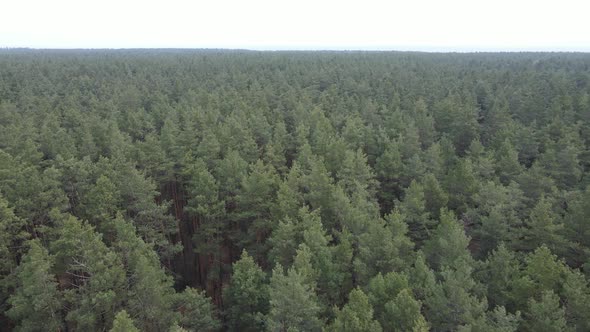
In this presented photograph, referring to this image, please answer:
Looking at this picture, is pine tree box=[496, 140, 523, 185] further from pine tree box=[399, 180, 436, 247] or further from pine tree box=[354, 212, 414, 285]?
pine tree box=[354, 212, 414, 285]

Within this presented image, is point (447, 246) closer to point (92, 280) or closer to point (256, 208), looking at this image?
point (256, 208)

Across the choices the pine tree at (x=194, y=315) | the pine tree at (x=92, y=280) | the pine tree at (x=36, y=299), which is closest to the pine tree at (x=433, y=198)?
the pine tree at (x=194, y=315)

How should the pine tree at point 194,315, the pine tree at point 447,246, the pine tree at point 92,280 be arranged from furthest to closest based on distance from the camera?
1. the pine tree at point 447,246
2. the pine tree at point 194,315
3. the pine tree at point 92,280

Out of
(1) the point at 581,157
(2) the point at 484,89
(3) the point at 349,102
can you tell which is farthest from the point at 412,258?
(2) the point at 484,89

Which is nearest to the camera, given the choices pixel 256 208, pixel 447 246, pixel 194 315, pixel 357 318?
pixel 357 318

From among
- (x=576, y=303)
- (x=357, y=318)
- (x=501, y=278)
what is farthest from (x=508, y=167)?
(x=357, y=318)

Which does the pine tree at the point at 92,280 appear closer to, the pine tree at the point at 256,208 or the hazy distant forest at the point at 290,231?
the hazy distant forest at the point at 290,231

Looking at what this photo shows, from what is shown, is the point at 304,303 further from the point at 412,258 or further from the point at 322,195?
the point at 322,195

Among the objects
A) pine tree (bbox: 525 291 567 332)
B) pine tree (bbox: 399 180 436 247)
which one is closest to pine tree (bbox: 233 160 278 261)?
pine tree (bbox: 399 180 436 247)
